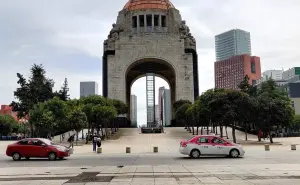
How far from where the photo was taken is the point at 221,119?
113 feet

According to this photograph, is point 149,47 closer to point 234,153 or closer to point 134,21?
point 134,21

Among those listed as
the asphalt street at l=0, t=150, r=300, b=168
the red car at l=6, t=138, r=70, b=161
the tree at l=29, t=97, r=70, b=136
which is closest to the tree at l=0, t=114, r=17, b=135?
the tree at l=29, t=97, r=70, b=136

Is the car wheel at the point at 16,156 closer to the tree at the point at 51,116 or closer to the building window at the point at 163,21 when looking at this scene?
the tree at the point at 51,116

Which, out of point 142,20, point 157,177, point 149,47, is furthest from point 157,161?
point 142,20

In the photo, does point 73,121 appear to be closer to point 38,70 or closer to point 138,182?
point 138,182

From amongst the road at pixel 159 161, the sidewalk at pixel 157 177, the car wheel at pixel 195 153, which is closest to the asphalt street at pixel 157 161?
the road at pixel 159 161

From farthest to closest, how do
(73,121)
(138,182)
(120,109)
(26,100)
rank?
(26,100) < (120,109) < (73,121) < (138,182)

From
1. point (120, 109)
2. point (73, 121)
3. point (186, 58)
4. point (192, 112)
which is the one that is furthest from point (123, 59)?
point (73, 121)

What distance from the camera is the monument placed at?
233ft

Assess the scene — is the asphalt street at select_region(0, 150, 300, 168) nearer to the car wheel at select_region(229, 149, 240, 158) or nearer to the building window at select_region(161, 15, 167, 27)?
the car wheel at select_region(229, 149, 240, 158)

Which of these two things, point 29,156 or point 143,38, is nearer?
point 29,156

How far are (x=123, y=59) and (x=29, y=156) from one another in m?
52.3

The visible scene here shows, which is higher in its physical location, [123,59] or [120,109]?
[123,59]

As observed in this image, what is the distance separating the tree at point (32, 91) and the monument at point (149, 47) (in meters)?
12.6
